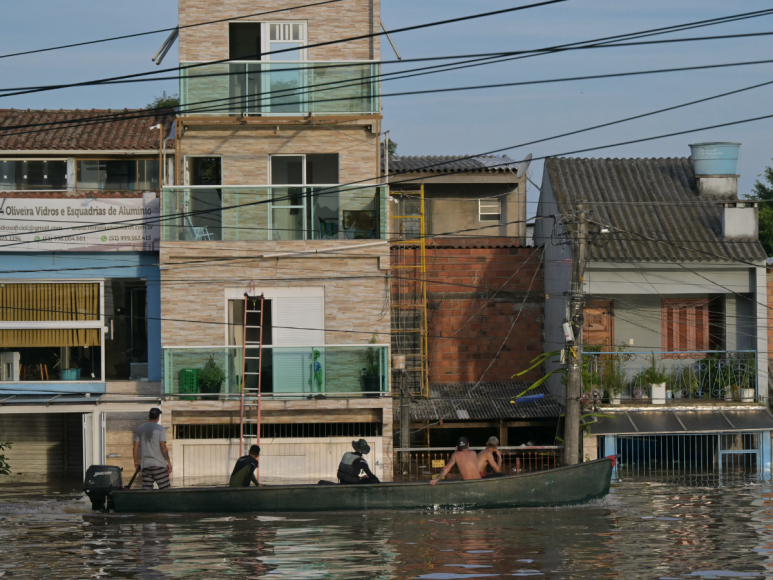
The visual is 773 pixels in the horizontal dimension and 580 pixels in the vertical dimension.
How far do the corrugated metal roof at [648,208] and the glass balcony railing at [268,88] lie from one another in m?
5.97

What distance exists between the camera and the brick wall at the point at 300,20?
26375 mm

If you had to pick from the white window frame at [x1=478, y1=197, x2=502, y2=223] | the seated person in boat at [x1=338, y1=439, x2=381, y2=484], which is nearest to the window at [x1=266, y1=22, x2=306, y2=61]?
the white window frame at [x1=478, y1=197, x2=502, y2=223]

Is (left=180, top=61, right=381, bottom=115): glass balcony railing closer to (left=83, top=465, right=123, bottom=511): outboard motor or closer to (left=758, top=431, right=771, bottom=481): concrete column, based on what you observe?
(left=83, top=465, right=123, bottom=511): outboard motor

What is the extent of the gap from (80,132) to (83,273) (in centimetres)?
373

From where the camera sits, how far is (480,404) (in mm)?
27547

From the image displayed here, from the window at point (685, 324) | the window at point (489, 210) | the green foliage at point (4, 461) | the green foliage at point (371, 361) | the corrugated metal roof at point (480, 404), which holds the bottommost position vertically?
the green foliage at point (4, 461)

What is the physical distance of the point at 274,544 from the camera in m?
17.3

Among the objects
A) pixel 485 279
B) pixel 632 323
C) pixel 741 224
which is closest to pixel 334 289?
pixel 485 279

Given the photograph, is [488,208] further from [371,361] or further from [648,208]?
[371,361]

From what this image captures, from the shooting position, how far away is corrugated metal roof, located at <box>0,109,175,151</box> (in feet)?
86.8

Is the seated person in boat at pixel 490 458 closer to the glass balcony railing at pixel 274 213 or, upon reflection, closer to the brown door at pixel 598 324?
the glass balcony railing at pixel 274 213

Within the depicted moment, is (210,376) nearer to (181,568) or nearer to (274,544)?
(274,544)

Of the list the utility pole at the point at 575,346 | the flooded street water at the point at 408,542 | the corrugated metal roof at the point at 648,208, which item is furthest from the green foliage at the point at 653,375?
the flooded street water at the point at 408,542

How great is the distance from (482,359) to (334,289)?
18.1 feet
